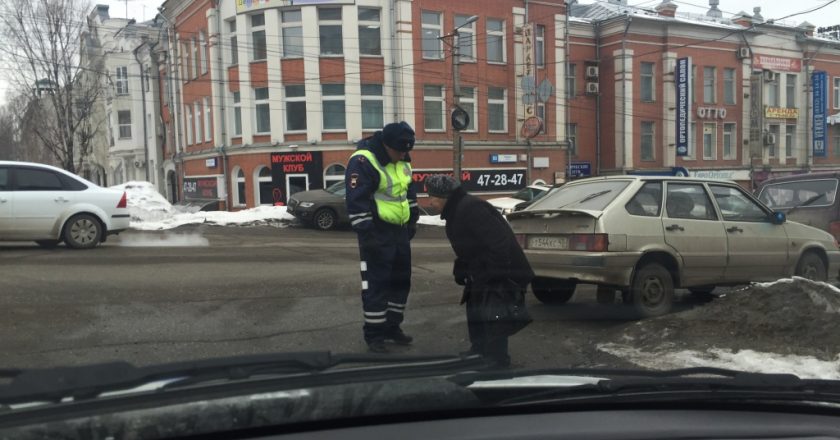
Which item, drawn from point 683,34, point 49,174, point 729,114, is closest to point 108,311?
point 49,174

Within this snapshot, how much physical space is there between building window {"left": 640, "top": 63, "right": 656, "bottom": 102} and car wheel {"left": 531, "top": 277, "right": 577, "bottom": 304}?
30653 millimetres

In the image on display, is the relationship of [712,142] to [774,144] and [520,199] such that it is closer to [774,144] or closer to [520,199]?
[774,144]

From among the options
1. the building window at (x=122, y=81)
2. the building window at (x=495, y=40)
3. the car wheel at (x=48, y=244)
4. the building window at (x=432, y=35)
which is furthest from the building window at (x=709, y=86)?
the car wheel at (x=48, y=244)

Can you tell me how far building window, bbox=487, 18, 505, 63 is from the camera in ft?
95.5

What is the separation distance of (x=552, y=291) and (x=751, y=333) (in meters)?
2.32

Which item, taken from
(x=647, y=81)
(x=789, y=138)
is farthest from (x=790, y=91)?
(x=647, y=81)

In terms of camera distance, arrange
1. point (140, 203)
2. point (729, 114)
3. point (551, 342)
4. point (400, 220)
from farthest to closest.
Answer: point (729, 114) < point (140, 203) < point (551, 342) < point (400, 220)

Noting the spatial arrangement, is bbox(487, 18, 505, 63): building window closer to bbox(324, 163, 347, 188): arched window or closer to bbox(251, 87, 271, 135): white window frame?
bbox(324, 163, 347, 188): arched window

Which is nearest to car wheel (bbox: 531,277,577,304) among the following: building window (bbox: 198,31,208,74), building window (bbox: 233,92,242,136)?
building window (bbox: 233,92,242,136)

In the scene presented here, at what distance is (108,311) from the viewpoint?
6641 millimetres

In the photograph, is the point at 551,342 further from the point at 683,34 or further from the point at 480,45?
the point at 683,34

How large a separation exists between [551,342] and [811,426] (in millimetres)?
4097

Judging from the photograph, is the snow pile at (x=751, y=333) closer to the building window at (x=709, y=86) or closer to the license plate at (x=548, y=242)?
the license plate at (x=548, y=242)

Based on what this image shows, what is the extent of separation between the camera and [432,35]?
91.7 feet
